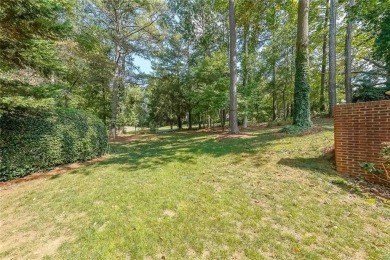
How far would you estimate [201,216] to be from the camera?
2982 mm

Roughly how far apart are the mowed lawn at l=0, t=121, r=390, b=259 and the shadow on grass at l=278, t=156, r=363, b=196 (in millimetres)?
18

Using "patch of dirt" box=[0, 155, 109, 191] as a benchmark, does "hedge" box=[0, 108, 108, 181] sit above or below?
above

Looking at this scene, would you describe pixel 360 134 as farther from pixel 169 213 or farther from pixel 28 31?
pixel 28 31

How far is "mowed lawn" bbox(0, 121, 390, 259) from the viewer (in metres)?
2.35

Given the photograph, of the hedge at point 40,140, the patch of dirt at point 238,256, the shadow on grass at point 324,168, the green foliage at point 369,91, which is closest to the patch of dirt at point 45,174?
the hedge at point 40,140

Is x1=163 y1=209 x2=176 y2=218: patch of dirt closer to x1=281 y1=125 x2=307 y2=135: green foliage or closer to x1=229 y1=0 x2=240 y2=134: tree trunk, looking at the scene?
x1=281 y1=125 x2=307 y2=135: green foliage

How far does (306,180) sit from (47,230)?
14.4 ft

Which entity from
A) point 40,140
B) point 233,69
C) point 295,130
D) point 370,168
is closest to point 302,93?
point 295,130

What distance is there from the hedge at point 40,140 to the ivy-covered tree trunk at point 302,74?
8.14 m

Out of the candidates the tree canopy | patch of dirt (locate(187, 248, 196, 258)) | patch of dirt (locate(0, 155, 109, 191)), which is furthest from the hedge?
patch of dirt (locate(187, 248, 196, 258))

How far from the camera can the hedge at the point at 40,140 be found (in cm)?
511

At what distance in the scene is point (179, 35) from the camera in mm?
18062

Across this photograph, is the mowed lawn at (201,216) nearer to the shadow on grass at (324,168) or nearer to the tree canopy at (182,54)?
the shadow on grass at (324,168)

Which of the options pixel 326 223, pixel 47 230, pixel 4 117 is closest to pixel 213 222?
pixel 326 223
